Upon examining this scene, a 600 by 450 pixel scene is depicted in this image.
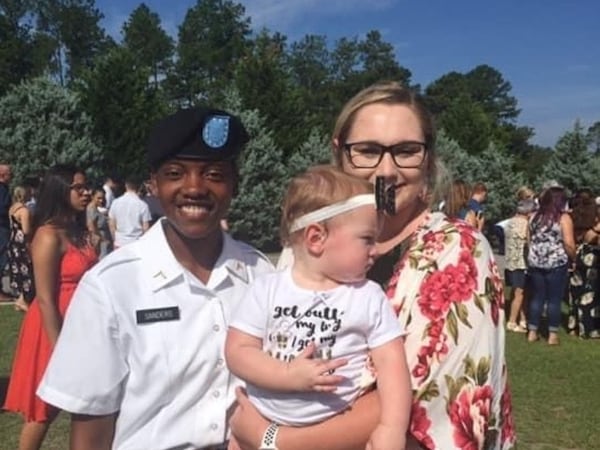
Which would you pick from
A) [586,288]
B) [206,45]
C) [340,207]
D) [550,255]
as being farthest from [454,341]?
[206,45]

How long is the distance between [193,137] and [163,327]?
0.53m

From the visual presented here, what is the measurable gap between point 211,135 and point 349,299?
66 cm

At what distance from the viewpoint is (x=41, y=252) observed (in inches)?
203

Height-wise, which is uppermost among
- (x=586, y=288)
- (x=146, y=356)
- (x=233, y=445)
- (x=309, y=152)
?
(x=309, y=152)

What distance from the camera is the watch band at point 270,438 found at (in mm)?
2074

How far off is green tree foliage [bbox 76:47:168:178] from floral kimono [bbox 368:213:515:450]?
92.9ft

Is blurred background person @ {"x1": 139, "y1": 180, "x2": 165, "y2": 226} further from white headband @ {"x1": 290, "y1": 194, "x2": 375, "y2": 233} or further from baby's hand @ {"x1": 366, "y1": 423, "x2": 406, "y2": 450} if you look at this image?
baby's hand @ {"x1": 366, "y1": 423, "x2": 406, "y2": 450}

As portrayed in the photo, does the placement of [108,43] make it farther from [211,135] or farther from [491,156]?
[211,135]

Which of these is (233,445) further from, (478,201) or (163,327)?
(478,201)

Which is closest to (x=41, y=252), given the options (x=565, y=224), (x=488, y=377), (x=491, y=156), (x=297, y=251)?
(x=297, y=251)

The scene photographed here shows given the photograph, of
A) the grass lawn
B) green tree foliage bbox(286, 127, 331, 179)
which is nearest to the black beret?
the grass lawn

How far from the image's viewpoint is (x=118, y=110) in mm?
30672

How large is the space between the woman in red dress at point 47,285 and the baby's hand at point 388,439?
11.4 ft

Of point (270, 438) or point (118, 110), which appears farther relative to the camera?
point (118, 110)
